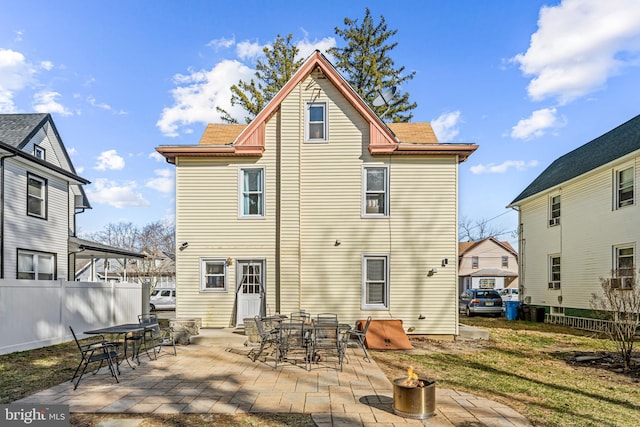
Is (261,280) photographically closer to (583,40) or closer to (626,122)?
(583,40)

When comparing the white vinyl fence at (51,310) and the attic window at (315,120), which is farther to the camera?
the attic window at (315,120)

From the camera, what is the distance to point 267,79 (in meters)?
28.2

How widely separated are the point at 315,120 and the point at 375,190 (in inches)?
113

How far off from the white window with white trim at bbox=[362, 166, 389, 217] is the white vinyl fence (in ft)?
29.5

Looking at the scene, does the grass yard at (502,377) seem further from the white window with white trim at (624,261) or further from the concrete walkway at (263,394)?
the white window with white trim at (624,261)

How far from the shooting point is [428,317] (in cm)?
1206

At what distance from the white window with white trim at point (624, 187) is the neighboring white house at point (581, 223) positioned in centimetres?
3

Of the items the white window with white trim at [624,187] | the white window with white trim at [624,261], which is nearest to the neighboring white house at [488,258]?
the white window with white trim at [624,261]

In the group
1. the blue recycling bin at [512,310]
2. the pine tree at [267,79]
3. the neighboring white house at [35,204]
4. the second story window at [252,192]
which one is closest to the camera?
the second story window at [252,192]

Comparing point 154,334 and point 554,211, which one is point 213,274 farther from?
point 554,211

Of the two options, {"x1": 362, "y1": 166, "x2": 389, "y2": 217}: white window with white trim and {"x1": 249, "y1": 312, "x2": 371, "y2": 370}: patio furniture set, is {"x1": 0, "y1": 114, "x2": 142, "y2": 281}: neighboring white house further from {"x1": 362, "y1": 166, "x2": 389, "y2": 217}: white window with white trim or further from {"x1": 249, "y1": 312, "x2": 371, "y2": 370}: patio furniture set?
{"x1": 362, "y1": 166, "x2": 389, "y2": 217}: white window with white trim

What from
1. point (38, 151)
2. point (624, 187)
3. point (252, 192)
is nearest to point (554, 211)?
point (624, 187)

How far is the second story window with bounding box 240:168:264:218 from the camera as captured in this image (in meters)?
12.5

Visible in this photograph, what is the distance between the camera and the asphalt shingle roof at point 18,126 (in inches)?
620
